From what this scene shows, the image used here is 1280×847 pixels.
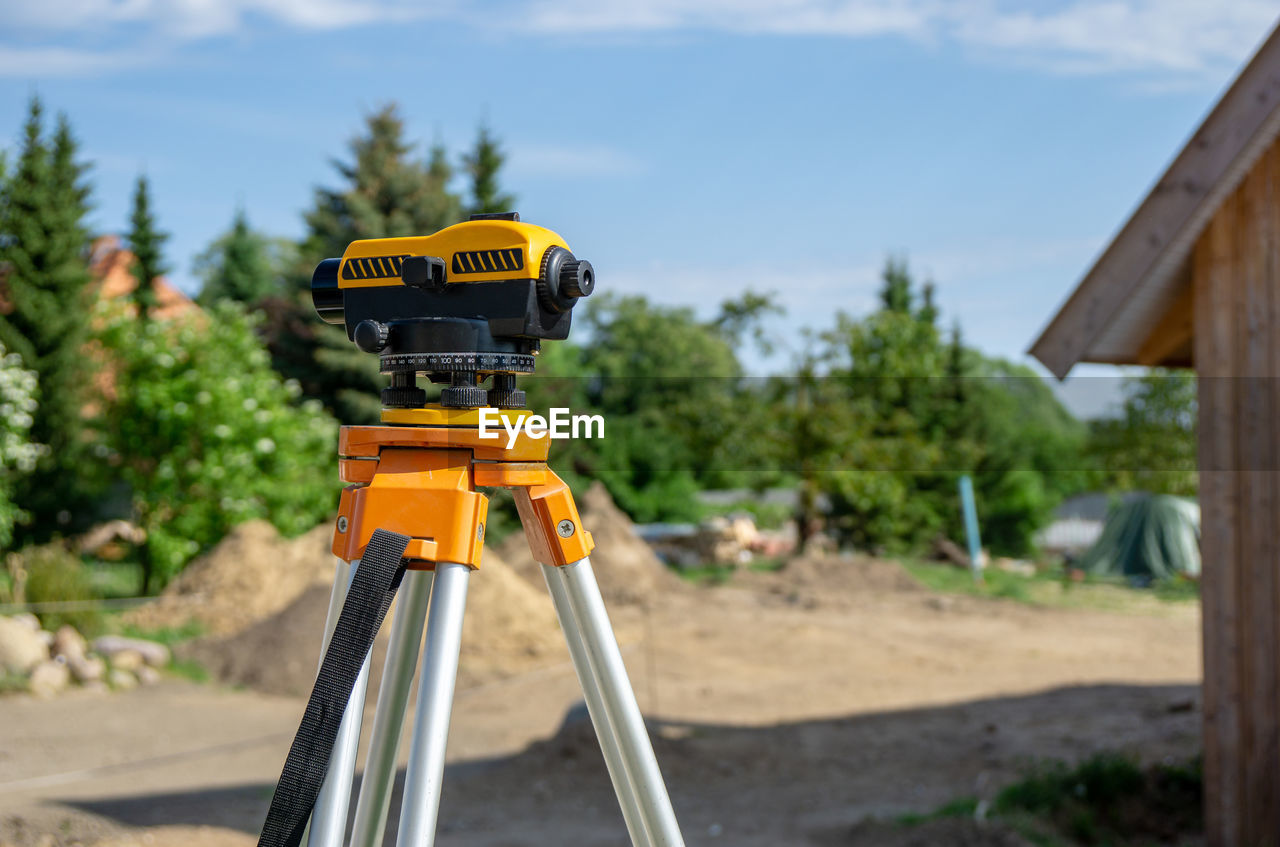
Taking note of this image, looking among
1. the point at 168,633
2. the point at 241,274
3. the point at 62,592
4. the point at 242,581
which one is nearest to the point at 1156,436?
the point at 242,581

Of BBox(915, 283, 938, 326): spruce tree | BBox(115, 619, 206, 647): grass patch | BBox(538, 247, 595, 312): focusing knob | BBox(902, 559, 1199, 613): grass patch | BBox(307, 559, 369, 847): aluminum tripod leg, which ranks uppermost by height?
BBox(915, 283, 938, 326): spruce tree

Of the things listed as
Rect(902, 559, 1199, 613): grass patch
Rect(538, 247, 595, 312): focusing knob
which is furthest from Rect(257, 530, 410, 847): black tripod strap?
Rect(902, 559, 1199, 613): grass patch

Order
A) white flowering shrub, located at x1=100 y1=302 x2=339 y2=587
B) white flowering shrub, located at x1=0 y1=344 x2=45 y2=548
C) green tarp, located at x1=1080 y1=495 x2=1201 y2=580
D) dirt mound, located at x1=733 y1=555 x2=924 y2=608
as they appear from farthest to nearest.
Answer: green tarp, located at x1=1080 y1=495 x2=1201 y2=580, dirt mound, located at x1=733 y1=555 x2=924 y2=608, white flowering shrub, located at x1=100 y1=302 x2=339 y2=587, white flowering shrub, located at x1=0 y1=344 x2=45 y2=548

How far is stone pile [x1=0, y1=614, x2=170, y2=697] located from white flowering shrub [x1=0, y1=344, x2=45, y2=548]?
3057 mm

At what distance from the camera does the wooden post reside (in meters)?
5.04

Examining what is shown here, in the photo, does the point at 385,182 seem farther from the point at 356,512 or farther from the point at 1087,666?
the point at 356,512

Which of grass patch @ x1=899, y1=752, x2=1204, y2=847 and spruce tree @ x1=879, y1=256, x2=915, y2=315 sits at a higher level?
spruce tree @ x1=879, y1=256, x2=915, y2=315

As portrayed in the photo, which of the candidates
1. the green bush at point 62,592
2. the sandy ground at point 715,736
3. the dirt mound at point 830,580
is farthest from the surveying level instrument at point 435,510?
the dirt mound at point 830,580

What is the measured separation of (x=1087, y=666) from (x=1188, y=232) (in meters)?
7.67

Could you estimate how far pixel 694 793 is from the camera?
7.00 metres

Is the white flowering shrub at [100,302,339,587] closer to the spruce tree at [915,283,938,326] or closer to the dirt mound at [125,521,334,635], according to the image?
the dirt mound at [125,521,334,635]

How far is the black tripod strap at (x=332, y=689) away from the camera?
142 centimetres

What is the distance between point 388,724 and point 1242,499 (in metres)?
4.74

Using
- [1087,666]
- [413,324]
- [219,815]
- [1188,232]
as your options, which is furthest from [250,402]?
[413,324]
